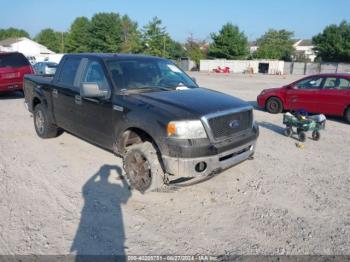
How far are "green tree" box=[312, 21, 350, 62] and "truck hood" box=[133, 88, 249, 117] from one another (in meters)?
62.9

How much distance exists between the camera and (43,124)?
24.2 ft

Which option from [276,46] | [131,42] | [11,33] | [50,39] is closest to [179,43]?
[131,42]

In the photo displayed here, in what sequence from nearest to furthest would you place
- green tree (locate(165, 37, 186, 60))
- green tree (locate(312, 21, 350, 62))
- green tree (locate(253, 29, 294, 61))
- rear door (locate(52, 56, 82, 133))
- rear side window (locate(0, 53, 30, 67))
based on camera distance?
rear door (locate(52, 56, 82, 133)), rear side window (locate(0, 53, 30, 67)), green tree (locate(312, 21, 350, 62)), green tree (locate(165, 37, 186, 60)), green tree (locate(253, 29, 294, 61))

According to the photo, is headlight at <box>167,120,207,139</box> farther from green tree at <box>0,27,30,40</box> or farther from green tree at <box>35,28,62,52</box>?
green tree at <box>0,27,30,40</box>

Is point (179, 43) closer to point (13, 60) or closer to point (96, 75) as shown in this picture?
point (13, 60)

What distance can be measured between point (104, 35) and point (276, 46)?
4158cm

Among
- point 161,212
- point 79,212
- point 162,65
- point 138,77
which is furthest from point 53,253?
point 162,65

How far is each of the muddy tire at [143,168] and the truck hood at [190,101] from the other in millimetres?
620

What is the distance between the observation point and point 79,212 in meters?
4.18

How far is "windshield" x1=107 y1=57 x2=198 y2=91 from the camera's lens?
5211mm

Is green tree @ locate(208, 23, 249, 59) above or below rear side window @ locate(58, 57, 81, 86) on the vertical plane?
above

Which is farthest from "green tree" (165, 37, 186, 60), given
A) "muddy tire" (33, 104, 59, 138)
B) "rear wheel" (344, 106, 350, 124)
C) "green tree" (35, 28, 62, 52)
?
"muddy tire" (33, 104, 59, 138)

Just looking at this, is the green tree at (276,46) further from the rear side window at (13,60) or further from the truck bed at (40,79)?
the truck bed at (40,79)

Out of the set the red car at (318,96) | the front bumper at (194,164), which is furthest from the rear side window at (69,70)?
the red car at (318,96)
